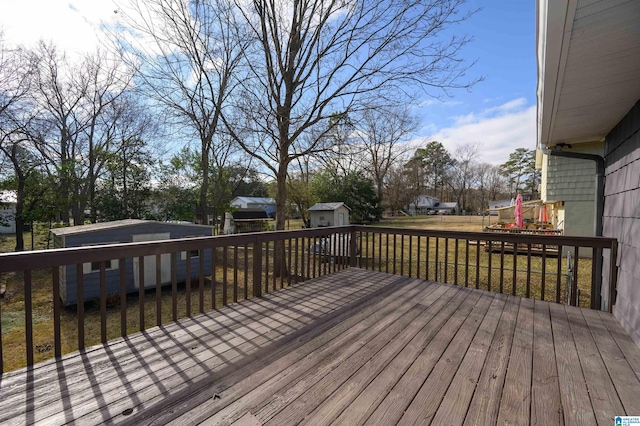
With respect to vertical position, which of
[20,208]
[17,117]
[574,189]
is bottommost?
[20,208]

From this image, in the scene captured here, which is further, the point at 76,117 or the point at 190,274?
the point at 76,117

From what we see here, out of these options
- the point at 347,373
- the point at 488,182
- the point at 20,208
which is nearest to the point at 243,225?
the point at 20,208

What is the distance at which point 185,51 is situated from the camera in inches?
297

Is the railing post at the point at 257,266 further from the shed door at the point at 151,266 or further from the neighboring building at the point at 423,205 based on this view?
the neighboring building at the point at 423,205

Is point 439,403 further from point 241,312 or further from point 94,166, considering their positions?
point 94,166

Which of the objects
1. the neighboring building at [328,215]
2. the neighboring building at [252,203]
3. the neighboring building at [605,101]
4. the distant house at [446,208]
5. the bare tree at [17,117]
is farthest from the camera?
the distant house at [446,208]

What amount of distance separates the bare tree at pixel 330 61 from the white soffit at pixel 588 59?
3424 millimetres

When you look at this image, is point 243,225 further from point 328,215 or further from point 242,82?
point 242,82

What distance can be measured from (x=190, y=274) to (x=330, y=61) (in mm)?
6175

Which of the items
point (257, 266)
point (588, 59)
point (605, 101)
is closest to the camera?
point (588, 59)

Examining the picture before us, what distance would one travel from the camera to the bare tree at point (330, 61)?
5.90 meters

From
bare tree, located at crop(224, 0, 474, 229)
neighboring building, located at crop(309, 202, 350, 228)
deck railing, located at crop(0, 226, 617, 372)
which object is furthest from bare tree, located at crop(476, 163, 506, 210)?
bare tree, located at crop(224, 0, 474, 229)

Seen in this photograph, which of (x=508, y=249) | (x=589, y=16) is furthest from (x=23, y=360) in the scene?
(x=508, y=249)

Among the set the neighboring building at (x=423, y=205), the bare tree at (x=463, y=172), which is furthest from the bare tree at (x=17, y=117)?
the neighboring building at (x=423, y=205)
